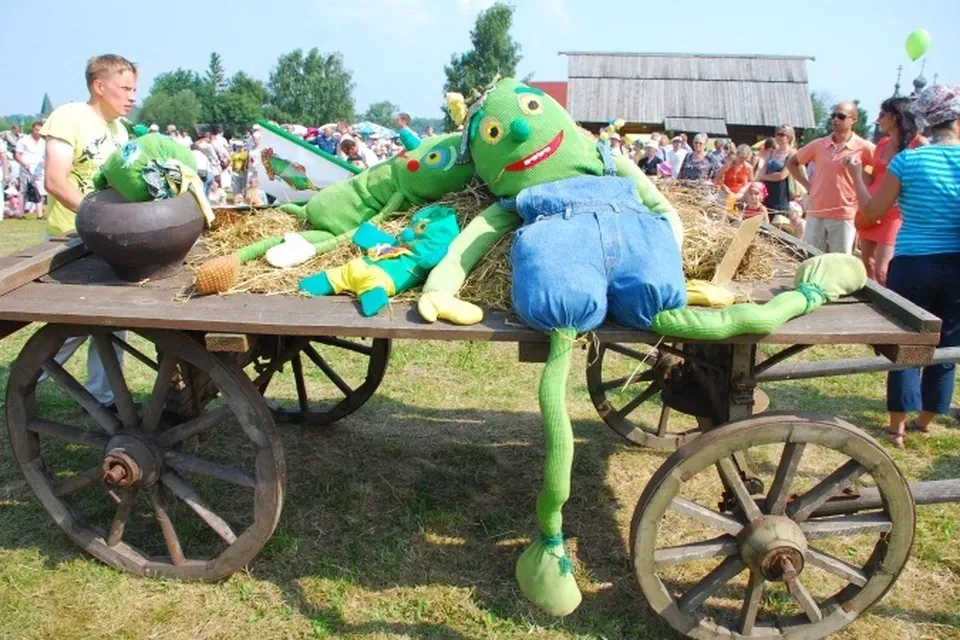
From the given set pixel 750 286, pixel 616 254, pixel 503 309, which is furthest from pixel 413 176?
pixel 750 286

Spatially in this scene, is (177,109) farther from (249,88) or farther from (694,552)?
(694,552)

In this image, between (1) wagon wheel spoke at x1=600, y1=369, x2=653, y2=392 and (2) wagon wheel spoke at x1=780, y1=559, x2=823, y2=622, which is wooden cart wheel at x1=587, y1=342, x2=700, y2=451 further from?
(2) wagon wheel spoke at x1=780, y1=559, x2=823, y2=622

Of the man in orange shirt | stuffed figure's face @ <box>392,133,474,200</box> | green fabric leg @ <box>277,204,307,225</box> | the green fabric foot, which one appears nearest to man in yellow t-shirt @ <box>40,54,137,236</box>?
green fabric leg @ <box>277,204,307,225</box>

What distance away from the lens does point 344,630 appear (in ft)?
7.95

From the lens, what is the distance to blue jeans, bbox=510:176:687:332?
6.56 feet

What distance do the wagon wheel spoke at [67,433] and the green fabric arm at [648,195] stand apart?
2.04 meters

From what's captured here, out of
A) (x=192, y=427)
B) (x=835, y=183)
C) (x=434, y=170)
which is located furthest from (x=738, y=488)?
(x=835, y=183)

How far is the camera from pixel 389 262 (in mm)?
2408

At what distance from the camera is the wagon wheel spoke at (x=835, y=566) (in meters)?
2.20

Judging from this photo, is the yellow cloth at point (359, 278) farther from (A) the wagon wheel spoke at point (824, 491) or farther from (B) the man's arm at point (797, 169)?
(B) the man's arm at point (797, 169)

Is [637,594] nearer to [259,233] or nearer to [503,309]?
[503,309]

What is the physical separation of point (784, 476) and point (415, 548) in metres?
1.42

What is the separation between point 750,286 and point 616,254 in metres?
0.61

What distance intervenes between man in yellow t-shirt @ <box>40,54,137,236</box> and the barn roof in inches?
1011
